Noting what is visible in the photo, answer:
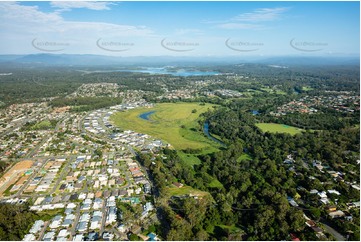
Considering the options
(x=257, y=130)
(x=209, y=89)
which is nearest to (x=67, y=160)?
(x=257, y=130)

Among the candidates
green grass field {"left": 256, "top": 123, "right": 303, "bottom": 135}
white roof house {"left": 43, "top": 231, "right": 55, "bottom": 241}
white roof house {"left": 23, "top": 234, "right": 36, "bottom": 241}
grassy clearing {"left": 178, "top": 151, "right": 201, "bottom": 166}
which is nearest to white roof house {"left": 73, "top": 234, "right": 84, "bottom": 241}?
white roof house {"left": 43, "top": 231, "right": 55, "bottom": 241}

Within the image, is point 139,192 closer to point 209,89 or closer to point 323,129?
point 323,129

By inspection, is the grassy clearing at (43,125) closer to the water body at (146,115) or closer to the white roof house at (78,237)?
the water body at (146,115)

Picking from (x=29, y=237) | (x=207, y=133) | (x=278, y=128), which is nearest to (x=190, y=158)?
(x=207, y=133)

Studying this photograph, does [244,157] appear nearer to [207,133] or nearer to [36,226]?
[207,133]

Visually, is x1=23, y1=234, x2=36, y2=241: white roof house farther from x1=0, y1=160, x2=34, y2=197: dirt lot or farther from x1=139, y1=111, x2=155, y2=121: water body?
x1=139, y1=111, x2=155, y2=121: water body

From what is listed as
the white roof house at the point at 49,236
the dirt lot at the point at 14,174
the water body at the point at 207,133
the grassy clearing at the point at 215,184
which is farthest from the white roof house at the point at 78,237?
the water body at the point at 207,133
